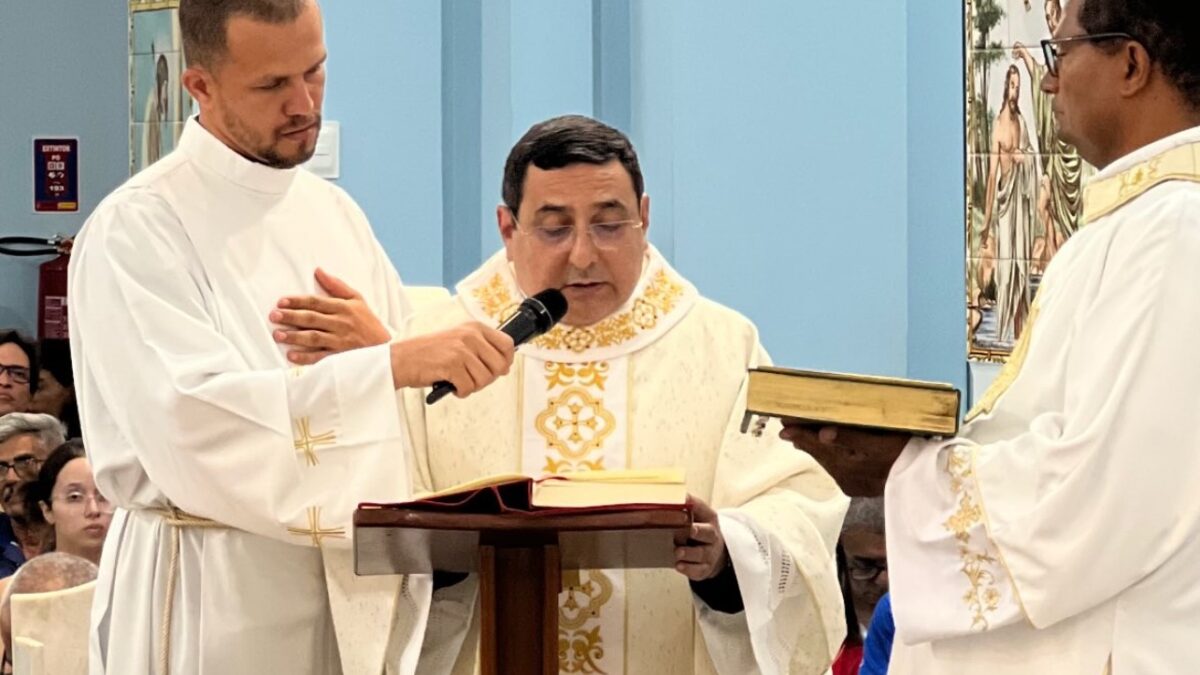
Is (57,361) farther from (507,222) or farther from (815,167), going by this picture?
(507,222)

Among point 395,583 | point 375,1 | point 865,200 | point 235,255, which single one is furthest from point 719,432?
point 375,1

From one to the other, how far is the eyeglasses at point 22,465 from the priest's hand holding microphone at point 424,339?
3.63 meters

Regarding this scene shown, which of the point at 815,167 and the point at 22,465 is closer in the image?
the point at 815,167

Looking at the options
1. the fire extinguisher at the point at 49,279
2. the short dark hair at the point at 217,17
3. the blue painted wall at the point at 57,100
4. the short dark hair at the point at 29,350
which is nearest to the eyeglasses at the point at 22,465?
the short dark hair at the point at 29,350

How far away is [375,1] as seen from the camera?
686cm

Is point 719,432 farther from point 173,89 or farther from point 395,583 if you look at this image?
point 173,89

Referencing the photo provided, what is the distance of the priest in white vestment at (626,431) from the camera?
3.58 metres

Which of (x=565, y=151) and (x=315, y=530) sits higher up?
(x=565, y=151)

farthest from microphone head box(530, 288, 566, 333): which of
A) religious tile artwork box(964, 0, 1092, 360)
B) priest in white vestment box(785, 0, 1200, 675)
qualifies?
religious tile artwork box(964, 0, 1092, 360)

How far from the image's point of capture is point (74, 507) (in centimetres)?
615

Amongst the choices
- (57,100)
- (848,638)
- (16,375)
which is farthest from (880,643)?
(57,100)

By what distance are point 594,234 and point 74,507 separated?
10.1 feet

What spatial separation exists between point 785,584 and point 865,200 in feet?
9.80

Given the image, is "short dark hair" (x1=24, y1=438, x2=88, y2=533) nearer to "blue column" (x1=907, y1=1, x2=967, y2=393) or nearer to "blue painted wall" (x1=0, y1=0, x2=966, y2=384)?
"blue painted wall" (x1=0, y1=0, x2=966, y2=384)
